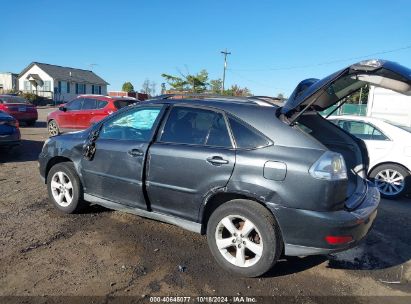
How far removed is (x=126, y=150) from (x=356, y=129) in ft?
16.9

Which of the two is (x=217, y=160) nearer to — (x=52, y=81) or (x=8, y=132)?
(x=8, y=132)

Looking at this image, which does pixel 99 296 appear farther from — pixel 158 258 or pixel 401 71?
pixel 401 71

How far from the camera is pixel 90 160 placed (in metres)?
4.73

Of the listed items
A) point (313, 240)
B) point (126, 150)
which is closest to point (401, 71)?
point (313, 240)

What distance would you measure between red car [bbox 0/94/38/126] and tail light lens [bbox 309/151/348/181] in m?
16.8

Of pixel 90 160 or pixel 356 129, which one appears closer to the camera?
pixel 90 160

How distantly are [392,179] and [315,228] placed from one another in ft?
15.1

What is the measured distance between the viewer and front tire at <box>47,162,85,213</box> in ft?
16.2

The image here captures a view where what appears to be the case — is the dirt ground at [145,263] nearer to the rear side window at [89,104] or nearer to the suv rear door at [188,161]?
the suv rear door at [188,161]

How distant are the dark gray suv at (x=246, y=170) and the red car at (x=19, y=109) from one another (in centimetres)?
1420

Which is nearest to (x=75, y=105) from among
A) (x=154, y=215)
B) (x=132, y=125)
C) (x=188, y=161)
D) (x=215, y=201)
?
(x=132, y=125)

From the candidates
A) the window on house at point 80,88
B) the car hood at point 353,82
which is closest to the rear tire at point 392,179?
the car hood at point 353,82

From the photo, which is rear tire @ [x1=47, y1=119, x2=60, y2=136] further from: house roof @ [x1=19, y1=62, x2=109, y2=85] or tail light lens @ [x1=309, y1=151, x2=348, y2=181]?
house roof @ [x1=19, y1=62, x2=109, y2=85]

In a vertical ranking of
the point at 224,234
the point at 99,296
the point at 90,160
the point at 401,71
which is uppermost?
the point at 401,71
